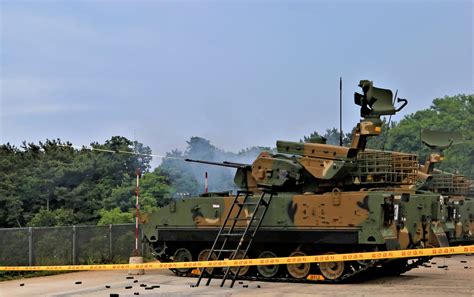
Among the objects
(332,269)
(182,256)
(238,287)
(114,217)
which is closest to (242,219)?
(238,287)

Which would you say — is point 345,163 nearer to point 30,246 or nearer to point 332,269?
point 332,269

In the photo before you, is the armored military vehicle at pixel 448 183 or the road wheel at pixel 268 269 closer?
the road wheel at pixel 268 269

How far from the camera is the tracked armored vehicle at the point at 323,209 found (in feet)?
51.3

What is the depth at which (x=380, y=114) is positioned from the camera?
53.8 ft

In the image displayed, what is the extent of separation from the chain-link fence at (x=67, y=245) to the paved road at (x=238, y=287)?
48.0 inches

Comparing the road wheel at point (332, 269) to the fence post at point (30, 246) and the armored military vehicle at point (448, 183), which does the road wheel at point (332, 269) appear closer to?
the armored military vehicle at point (448, 183)

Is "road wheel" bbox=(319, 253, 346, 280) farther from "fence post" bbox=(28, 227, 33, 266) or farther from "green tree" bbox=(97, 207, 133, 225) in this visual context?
"green tree" bbox=(97, 207, 133, 225)

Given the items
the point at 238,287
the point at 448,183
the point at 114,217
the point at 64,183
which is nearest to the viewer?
the point at 238,287

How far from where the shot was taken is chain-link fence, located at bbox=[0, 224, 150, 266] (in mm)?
19266

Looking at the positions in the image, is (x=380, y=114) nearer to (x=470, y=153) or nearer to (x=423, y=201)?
(x=423, y=201)

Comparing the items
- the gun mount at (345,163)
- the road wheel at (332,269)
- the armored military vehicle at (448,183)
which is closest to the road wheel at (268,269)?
the road wheel at (332,269)

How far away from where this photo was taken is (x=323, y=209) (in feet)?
52.5

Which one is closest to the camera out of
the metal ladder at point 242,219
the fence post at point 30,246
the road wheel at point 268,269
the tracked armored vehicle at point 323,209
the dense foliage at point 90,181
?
the tracked armored vehicle at point 323,209

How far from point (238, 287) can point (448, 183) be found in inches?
513
